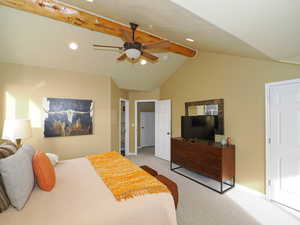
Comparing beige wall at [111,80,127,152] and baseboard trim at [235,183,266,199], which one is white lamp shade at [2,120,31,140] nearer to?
beige wall at [111,80,127,152]

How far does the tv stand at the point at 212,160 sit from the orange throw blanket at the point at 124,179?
1.61 m

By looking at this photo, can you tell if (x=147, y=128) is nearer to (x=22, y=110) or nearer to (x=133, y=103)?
(x=133, y=103)

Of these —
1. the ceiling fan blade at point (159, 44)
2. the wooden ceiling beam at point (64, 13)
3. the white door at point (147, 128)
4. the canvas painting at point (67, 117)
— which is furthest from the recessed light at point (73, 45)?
the white door at point (147, 128)

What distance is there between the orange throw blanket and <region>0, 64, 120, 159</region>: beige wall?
159cm

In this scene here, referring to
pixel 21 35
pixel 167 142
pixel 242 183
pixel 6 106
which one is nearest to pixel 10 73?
pixel 6 106

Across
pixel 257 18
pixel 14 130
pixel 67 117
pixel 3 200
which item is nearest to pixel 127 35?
pixel 257 18

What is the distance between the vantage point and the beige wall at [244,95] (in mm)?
2531

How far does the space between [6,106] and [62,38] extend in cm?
187

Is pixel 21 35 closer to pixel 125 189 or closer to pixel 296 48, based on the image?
pixel 125 189

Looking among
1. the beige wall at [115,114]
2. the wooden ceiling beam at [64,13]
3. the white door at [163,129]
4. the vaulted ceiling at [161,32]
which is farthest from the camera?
the white door at [163,129]

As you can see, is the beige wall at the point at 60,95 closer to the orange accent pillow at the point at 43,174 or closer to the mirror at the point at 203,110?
the orange accent pillow at the point at 43,174

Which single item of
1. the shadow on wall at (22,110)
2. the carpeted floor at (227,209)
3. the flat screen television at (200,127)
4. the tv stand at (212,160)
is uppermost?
the shadow on wall at (22,110)

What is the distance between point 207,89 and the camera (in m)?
3.50

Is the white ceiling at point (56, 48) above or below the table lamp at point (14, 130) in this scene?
above
